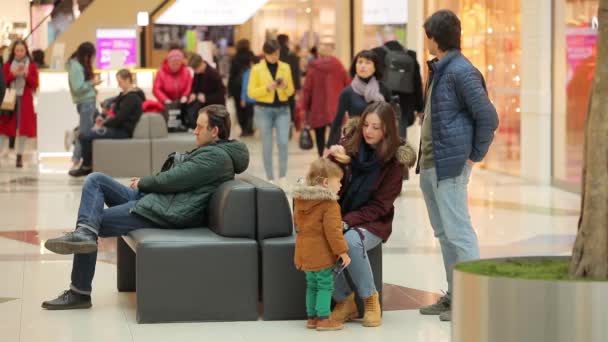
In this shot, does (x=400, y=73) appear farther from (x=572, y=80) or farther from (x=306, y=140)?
(x=306, y=140)

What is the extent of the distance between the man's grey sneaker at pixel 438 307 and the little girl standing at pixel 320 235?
0.63m

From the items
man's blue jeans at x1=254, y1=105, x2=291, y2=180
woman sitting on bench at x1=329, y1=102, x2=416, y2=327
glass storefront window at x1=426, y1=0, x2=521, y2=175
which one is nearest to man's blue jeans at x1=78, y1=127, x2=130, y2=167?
man's blue jeans at x1=254, y1=105, x2=291, y2=180

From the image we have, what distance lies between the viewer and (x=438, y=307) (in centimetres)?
682

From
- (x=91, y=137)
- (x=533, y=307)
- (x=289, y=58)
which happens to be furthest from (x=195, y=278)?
(x=289, y=58)

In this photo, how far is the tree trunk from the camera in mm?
4211

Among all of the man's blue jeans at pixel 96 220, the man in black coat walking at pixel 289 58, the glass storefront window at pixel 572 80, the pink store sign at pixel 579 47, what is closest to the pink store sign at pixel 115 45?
the man in black coat walking at pixel 289 58

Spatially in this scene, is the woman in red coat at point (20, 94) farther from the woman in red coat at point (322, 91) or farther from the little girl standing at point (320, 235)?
the little girl standing at point (320, 235)

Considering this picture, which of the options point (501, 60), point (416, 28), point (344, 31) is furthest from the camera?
point (344, 31)

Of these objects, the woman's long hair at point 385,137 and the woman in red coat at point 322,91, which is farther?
the woman in red coat at point 322,91

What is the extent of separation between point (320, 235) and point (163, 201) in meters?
1.11

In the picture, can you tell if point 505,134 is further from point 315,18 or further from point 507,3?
point 315,18

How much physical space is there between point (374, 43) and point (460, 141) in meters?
12.2

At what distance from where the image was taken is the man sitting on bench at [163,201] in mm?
6922

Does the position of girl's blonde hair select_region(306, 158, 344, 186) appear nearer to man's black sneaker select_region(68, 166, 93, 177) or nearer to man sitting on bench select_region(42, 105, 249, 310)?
man sitting on bench select_region(42, 105, 249, 310)
